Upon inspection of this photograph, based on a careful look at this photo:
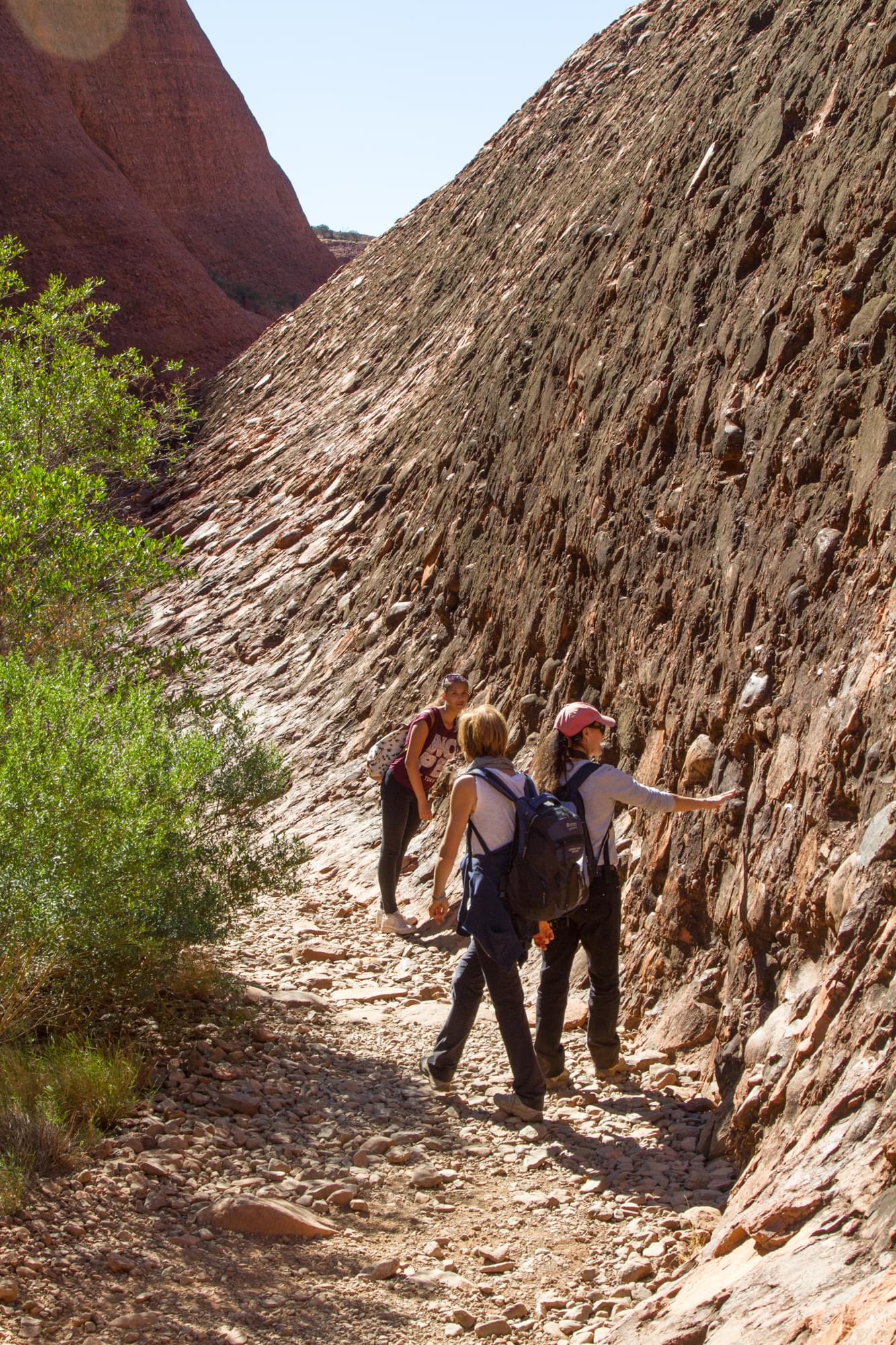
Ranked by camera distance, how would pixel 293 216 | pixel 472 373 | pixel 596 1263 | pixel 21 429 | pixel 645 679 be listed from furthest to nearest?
pixel 293 216, pixel 472 373, pixel 21 429, pixel 645 679, pixel 596 1263

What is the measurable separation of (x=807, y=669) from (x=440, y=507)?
21.8ft

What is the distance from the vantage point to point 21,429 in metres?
11.2

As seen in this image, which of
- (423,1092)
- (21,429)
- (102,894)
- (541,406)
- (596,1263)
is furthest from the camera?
(21,429)

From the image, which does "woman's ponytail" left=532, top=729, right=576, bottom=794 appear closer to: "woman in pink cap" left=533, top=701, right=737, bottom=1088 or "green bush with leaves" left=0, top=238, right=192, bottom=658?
"woman in pink cap" left=533, top=701, right=737, bottom=1088

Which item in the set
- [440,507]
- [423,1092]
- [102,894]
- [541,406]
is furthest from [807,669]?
[440,507]

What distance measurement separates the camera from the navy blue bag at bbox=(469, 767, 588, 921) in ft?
16.0

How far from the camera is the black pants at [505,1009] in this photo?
5035mm

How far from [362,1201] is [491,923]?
119 centimetres

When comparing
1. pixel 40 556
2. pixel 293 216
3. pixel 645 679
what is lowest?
pixel 645 679

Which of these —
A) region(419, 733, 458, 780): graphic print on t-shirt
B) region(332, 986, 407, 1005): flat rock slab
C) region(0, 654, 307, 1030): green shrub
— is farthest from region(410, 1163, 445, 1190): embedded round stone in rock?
region(419, 733, 458, 780): graphic print on t-shirt

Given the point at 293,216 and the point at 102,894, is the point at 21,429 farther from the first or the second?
the point at 293,216

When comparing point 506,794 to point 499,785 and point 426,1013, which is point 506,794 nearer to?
point 499,785

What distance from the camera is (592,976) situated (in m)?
5.38

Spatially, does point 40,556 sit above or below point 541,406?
above
